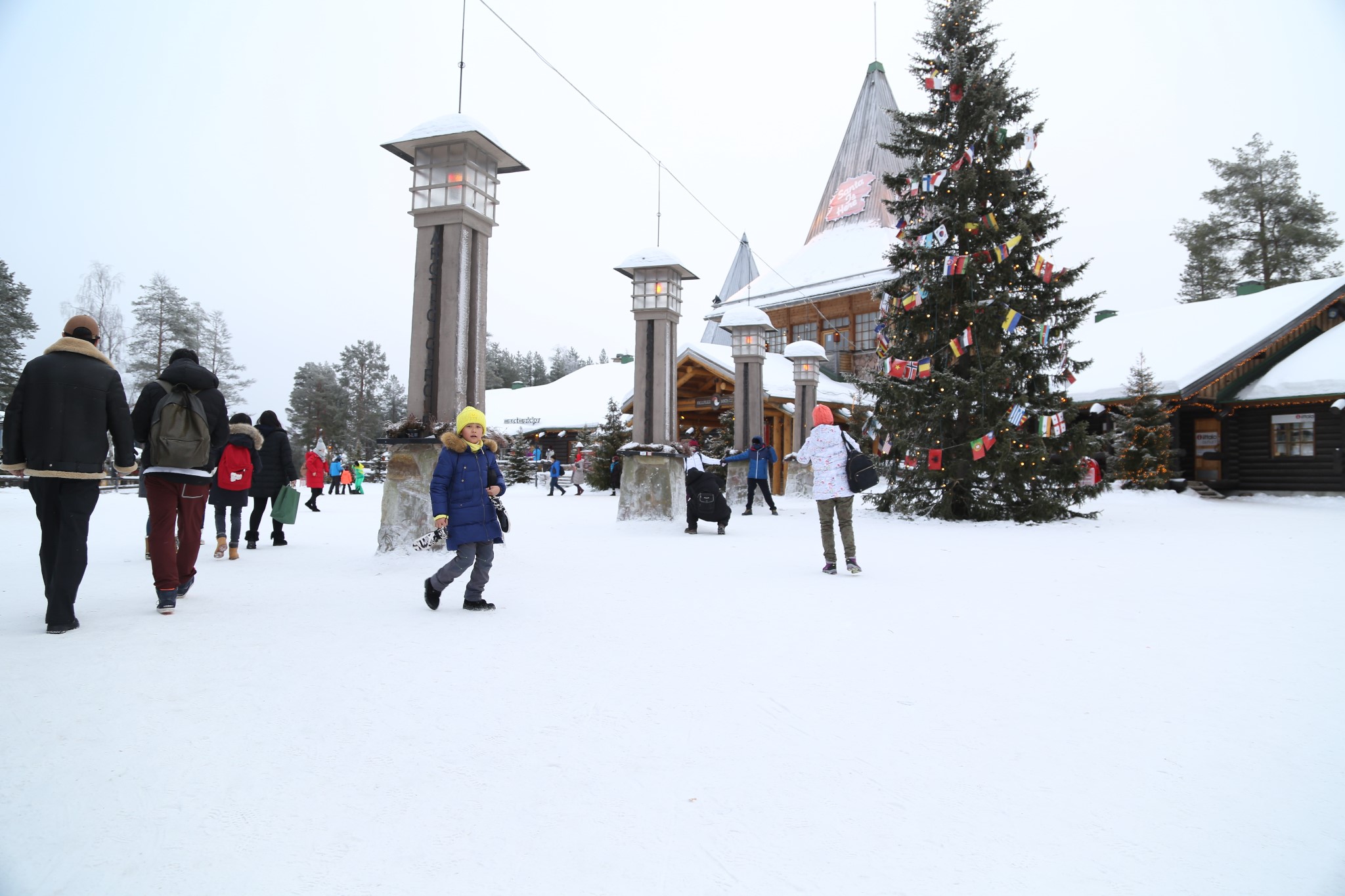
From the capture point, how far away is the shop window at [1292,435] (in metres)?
19.9

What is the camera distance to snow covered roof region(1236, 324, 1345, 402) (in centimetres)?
1856

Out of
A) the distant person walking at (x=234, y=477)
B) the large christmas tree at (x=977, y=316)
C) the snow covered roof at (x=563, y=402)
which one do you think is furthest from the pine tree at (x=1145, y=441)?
the distant person walking at (x=234, y=477)

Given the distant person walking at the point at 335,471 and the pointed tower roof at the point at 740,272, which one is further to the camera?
the pointed tower roof at the point at 740,272

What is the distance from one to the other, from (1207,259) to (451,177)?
124 ft

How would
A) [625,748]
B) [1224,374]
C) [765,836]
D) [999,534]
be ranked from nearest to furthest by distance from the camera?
[765,836] < [625,748] < [999,534] < [1224,374]

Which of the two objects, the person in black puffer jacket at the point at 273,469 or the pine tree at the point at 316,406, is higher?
the pine tree at the point at 316,406

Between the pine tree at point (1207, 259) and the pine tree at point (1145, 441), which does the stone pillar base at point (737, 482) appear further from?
the pine tree at point (1207, 259)

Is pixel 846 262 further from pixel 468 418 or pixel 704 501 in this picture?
pixel 468 418

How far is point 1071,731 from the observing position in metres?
3.03

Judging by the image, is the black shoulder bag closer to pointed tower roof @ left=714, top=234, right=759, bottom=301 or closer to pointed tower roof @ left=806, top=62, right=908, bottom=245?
pointed tower roof @ left=806, top=62, right=908, bottom=245

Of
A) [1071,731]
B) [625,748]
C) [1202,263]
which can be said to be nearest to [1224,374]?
[1202,263]

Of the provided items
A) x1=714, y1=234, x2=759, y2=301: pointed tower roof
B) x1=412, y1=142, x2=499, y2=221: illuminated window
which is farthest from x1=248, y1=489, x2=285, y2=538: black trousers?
x1=714, y1=234, x2=759, y2=301: pointed tower roof

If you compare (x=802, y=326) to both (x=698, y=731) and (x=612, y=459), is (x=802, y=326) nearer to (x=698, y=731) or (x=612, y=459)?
(x=612, y=459)

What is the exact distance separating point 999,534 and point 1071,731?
330 inches
